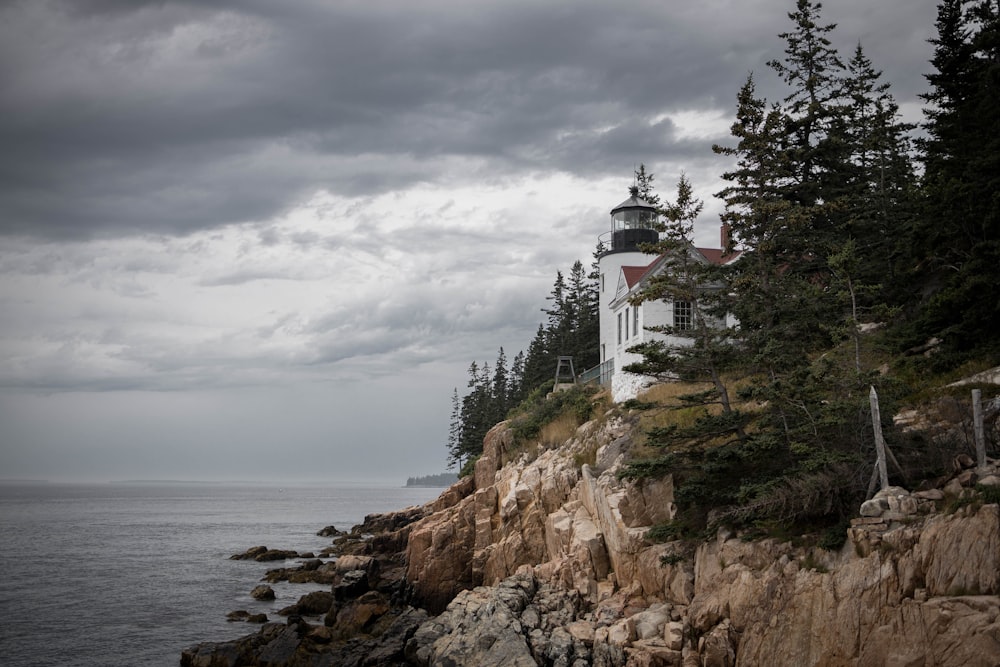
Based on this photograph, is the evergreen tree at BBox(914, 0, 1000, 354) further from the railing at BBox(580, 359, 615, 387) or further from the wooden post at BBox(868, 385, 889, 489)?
the railing at BBox(580, 359, 615, 387)

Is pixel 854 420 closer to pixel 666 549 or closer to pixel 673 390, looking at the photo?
pixel 666 549

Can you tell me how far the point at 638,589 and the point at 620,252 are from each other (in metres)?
23.0

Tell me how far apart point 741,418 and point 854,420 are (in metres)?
2.93

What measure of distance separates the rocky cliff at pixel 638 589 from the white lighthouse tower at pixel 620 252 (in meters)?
11.2

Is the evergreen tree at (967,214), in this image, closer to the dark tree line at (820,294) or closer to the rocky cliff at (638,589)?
the dark tree line at (820,294)

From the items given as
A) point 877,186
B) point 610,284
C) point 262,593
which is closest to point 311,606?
point 262,593

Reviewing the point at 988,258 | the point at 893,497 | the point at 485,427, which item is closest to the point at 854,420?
the point at 893,497

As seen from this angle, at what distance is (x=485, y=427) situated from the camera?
217 ft

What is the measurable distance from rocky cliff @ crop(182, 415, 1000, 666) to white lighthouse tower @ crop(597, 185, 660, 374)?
1122 cm

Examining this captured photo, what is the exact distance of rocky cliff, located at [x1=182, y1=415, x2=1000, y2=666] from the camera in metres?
12.9

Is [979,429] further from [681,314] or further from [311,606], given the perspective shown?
[311,606]

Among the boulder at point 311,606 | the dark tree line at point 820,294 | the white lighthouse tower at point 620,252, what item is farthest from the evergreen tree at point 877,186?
the boulder at point 311,606

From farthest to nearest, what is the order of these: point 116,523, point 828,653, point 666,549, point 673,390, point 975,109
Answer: point 116,523, point 673,390, point 975,109, point 666,549, point 828,653

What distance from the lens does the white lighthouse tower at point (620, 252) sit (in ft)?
126
